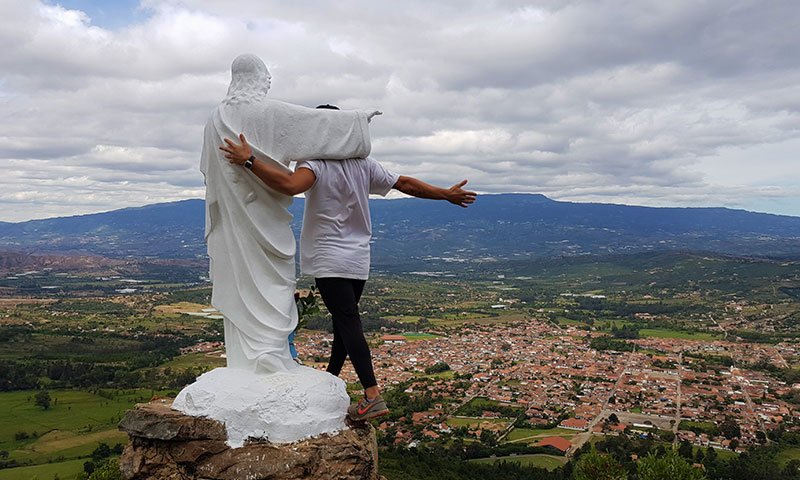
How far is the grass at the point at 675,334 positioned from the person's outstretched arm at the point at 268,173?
75.2 meters

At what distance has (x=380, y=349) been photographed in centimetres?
6159

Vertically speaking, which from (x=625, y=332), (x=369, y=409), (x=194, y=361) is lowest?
(x=625, y=332)

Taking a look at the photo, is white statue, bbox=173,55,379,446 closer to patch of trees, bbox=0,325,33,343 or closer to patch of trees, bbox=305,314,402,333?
patch of trees, bbox=305,314,402,333

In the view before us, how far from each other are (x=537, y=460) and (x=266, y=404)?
30.8 meters

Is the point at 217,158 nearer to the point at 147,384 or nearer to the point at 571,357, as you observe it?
the point at 147,384

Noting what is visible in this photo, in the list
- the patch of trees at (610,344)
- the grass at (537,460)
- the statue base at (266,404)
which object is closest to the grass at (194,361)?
the grass at (537,460)

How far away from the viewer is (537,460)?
32844mm

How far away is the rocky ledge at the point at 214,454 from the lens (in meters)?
4.75

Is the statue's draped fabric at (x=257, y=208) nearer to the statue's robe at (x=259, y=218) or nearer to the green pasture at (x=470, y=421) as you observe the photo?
the statue's robe at (x=259, y=218)

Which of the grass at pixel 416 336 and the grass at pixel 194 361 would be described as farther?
the grass at pixel 416 336

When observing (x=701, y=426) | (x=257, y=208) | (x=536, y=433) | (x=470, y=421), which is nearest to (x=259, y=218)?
(x=257, y=208)

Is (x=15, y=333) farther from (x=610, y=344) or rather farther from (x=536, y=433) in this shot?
(x=610, y=344)

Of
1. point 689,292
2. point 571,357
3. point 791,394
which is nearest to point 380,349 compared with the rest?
point 571,357

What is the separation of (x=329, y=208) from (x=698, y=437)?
38.4m
